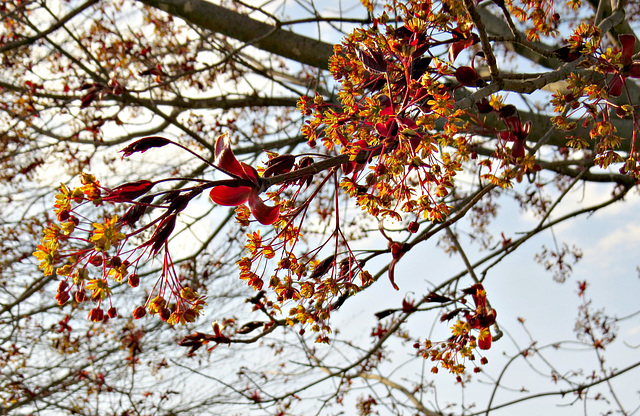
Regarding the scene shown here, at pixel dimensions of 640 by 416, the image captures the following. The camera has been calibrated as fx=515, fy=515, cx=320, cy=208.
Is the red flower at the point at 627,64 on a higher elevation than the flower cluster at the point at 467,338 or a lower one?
higher

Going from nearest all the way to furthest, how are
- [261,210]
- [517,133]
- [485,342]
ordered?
[261,210]
[517,133]
[485,342]

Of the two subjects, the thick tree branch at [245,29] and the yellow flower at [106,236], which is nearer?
the yellow flower at [106,236]

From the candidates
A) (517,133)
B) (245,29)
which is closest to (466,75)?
(517,133)

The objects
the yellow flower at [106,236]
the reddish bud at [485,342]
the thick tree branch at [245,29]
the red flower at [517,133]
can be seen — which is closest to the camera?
the yellow flower at [106,236]

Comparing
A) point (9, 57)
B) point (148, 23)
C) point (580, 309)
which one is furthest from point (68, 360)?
point (580, 309)

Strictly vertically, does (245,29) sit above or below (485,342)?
above

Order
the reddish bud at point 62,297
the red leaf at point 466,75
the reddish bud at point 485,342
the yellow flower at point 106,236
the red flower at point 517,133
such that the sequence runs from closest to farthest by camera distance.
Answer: the yellow flower at point 106,236 < the reddish bud at point 62,297 < the red leaf at point 466,75 < the red flower at point 517,133 < the reddish bud at point 485,342

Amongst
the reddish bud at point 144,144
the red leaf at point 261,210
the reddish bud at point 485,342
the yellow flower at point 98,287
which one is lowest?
the yellow flower at point 98,287

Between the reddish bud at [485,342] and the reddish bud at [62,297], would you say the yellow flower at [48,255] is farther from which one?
the reddish bud at [485,342]

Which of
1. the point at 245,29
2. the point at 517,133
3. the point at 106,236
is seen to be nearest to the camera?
the point at 106,236

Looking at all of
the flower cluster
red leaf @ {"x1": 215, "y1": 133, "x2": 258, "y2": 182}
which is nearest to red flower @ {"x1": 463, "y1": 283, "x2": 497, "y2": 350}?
the flower cluster

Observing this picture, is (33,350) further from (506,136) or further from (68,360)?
(506,136)

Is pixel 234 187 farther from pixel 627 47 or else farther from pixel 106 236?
pixel 627 47

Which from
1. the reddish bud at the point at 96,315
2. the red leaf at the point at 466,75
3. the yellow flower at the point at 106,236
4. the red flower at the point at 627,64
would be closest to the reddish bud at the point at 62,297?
the reddish bud at the point at 96,315
